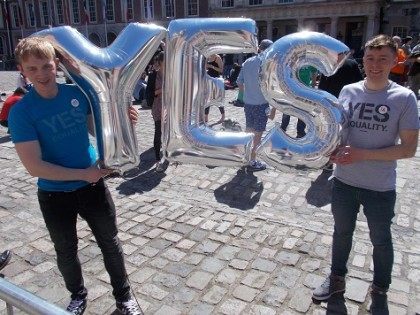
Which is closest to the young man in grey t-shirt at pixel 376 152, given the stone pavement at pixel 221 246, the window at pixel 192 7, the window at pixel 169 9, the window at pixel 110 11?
the stone pavement at pixel 221 246

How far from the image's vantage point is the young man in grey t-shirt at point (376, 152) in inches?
88.4

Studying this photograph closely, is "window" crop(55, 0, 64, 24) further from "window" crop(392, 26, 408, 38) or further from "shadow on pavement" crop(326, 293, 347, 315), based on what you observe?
"shadow on pavement" crop(326, 293, 347, 315)

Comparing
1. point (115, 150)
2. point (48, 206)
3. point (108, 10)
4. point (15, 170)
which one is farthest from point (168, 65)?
point (108, 10)

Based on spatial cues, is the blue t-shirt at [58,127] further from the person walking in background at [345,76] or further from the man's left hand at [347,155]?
the person walking in background at [345,76]

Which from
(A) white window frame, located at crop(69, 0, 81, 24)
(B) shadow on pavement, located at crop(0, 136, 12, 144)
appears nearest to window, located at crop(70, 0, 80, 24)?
(A) white window frame, located at crop(69, 0, 81, 24)

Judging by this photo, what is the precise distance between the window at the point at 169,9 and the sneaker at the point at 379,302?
127 ft

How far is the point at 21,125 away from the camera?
209 centimetres

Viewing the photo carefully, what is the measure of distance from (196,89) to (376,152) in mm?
1121

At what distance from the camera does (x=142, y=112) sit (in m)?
11.0

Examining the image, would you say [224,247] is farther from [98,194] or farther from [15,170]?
[15,170]

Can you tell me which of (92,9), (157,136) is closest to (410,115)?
(157,136)

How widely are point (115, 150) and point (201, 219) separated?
2.23 metres

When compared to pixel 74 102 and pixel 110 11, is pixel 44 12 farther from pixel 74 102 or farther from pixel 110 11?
pixel 74 102

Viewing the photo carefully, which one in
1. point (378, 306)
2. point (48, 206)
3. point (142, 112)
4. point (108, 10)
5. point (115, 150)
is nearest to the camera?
point (115, 150)
